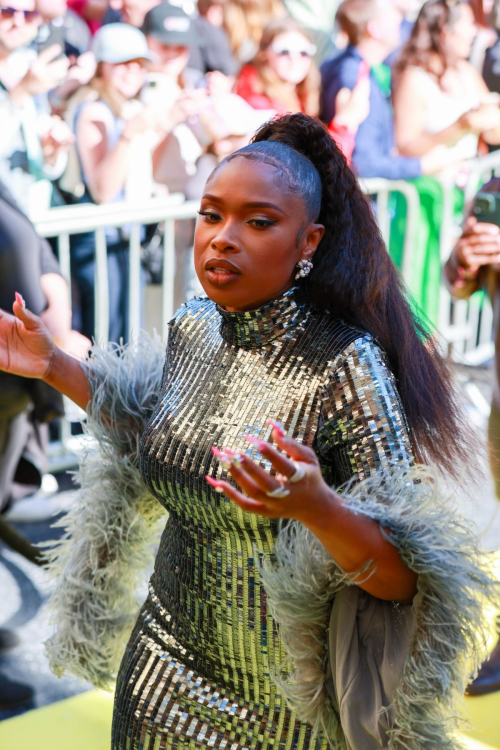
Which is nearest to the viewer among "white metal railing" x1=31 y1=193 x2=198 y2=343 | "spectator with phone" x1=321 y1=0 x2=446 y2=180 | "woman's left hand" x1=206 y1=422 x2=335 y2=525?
"woman's left hand" x1=206 y1=422 x2=335 y2=525

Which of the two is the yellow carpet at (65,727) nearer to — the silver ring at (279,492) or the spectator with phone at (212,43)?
the silver ring at (279,492)

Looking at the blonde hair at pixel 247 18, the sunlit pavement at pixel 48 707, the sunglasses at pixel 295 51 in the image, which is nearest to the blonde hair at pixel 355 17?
the sunglasses at pixel 295 51

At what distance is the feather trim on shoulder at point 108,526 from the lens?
5.64ft

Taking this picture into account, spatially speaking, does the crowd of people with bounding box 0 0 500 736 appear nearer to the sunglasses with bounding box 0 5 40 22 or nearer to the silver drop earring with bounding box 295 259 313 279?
the sunglasses with bounding box 0 5 40 22

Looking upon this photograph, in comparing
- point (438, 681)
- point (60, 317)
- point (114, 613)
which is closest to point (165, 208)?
point (60, 317)

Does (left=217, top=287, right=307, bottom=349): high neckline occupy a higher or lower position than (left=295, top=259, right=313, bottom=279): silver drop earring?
lower

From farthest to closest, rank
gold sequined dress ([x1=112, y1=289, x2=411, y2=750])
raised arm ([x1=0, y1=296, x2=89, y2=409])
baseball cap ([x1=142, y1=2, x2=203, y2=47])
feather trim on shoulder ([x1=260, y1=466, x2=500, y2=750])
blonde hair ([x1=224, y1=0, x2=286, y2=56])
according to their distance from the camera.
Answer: blonde hair ([x1=224, y1=0, x2=286, y2=56]) < baseball cap ([x1=142, y1=2, x2=203, y2=47]) < raised arm ([x1=0, y1=296, x2=89, y2=409]) < gold sequined dress ([x1=112, y1=289, x2=411, y2=750]) < feather trim on shoulder ([x1=260, y1=466, x2=500, y2=750])

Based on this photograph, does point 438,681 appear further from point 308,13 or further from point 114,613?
point 308,13

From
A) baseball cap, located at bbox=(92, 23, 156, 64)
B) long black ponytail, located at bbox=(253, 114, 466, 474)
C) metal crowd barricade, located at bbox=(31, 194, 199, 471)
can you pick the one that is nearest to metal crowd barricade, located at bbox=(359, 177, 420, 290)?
metal crowd barricade, located at bbox=(31, 194, 199, 471)

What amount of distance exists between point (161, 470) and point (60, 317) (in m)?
2.05

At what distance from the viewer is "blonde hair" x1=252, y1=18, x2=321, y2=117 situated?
4125 millimetres

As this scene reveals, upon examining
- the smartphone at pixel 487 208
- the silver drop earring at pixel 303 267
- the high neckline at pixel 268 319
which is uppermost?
the smartphone at pixel 487 208

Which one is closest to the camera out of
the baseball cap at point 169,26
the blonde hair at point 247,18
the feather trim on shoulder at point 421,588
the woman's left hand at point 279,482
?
the woman's left hand at point 279,482

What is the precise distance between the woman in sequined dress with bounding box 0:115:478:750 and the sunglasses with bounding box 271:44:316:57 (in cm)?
291
